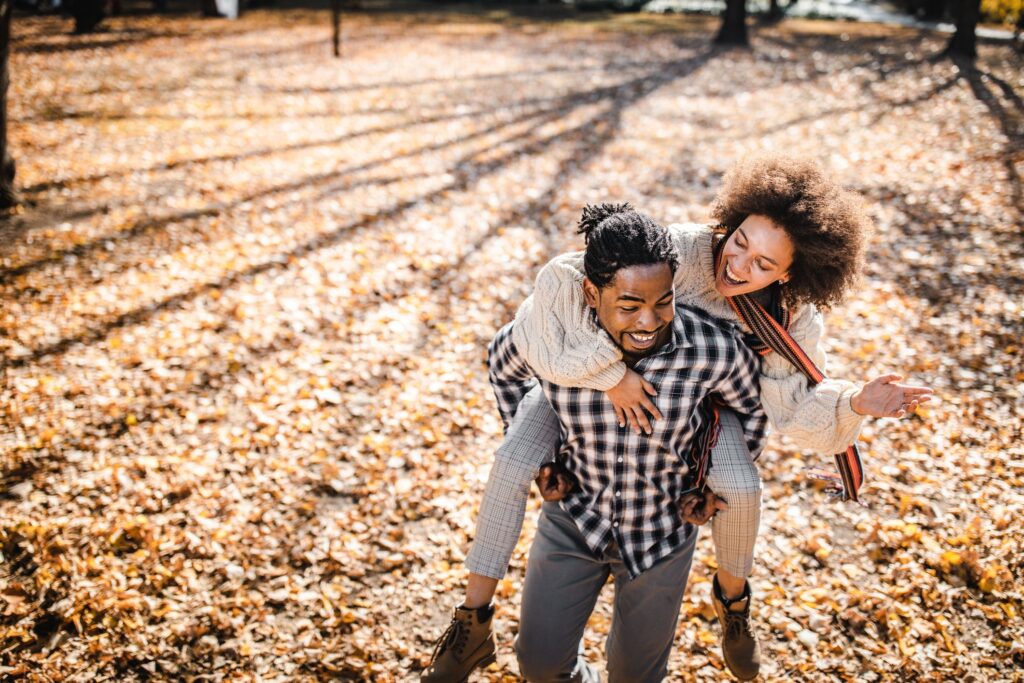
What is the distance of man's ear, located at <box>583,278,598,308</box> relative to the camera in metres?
2.46

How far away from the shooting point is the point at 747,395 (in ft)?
8.91

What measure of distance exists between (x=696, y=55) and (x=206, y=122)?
1129 centimetres

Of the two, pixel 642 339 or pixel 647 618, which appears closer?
pixel 642 339

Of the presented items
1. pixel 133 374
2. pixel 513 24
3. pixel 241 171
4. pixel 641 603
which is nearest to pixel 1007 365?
pixel 641 603

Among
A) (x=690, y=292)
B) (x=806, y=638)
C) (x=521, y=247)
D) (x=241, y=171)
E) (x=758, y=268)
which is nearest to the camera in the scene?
(x=758, y=268)

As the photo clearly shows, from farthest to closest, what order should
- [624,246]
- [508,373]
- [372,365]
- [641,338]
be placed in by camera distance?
[372,365]
[508,373]
[641,338]
[624,246]

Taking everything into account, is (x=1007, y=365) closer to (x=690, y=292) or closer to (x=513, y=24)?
(x=690, y=292)

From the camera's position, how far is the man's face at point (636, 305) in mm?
2293

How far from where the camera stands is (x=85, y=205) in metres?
7.39

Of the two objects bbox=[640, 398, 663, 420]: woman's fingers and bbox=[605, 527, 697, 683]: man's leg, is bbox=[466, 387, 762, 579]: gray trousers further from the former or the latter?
bbox=[640, 398, 663, 420]: woman's fingers

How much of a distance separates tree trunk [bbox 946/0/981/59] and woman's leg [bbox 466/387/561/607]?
16.4 meters

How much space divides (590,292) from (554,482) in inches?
31.5

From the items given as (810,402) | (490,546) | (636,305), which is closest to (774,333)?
(810,402)

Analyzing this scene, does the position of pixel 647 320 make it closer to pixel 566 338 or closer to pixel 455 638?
pixel 566 338
